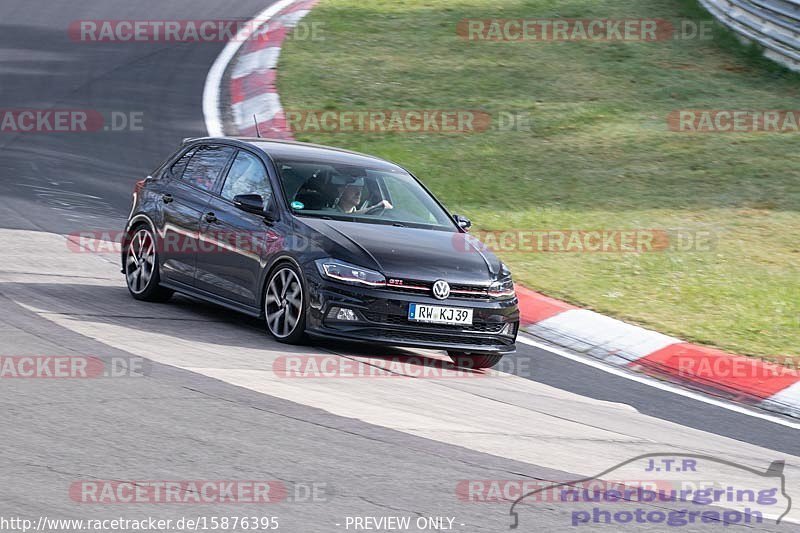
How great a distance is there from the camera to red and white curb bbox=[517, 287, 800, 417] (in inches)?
401

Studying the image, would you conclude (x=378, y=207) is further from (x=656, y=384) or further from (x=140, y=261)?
(x=656, y=384)

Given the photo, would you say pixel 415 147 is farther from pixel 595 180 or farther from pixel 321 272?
pixel 321 272

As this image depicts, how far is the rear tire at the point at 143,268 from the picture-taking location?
1088 cm

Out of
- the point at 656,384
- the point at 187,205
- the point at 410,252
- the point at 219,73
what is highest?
the point at 219,73

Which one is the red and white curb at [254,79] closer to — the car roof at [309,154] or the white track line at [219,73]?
the white track line at [219,73]

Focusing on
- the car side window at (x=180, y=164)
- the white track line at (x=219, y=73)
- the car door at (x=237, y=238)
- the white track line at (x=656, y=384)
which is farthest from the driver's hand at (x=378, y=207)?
the white track line at (x=219, y=73)

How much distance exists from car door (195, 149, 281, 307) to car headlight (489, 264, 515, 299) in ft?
5.46

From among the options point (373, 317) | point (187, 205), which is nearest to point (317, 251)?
point (373, 317)

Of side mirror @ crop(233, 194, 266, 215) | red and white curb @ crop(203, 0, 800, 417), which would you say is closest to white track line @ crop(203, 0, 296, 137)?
red and white curb @ crop(203, 0, 800, 417)

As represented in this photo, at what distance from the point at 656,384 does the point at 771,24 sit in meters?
13.1

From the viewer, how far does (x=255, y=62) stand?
2086cm

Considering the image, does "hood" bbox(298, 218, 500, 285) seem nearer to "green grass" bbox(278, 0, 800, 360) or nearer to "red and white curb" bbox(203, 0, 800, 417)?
"red and white curb" bbox(203, 0, 800, 417)

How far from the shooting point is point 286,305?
9.62m

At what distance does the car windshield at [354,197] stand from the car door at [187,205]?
2.59 ft
